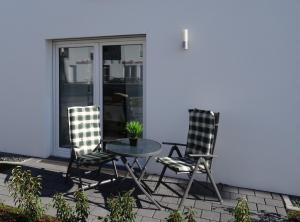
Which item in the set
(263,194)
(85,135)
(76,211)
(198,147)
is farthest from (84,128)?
(263,194)

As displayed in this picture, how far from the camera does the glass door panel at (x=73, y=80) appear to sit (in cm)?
643

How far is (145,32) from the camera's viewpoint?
557cm

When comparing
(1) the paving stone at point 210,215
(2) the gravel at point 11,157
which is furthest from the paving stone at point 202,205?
(2) the gravel at point 11,157

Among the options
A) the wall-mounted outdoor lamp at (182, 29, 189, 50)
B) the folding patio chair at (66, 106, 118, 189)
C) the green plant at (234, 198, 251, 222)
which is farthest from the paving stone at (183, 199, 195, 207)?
the wall-mounted outdoor lamp at (182, 29, 189, 50)

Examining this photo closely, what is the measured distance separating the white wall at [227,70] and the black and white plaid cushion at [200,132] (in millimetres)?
→ 388

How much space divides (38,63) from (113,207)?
13.9 ft

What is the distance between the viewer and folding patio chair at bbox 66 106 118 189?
5026 millimetres

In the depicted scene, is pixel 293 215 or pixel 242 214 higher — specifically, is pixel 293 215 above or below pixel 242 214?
below

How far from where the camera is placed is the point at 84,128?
537cm

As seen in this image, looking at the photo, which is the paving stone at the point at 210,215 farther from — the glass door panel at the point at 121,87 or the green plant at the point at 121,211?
the glass door panel at the point at 121,87

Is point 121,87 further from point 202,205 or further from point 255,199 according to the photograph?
point 255,199

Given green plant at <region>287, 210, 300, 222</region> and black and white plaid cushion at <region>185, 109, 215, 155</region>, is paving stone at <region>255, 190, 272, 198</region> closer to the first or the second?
green plant at <region>287, 210, 300, 222</region>

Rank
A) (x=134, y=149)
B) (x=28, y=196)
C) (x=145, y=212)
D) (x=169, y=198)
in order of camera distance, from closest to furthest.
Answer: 1. (x=28, y=196)
2. (x=145, y=212)
3. (x=134, y=149)
4. (x=169, y=198)

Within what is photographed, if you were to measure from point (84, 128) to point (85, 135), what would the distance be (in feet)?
0.38
